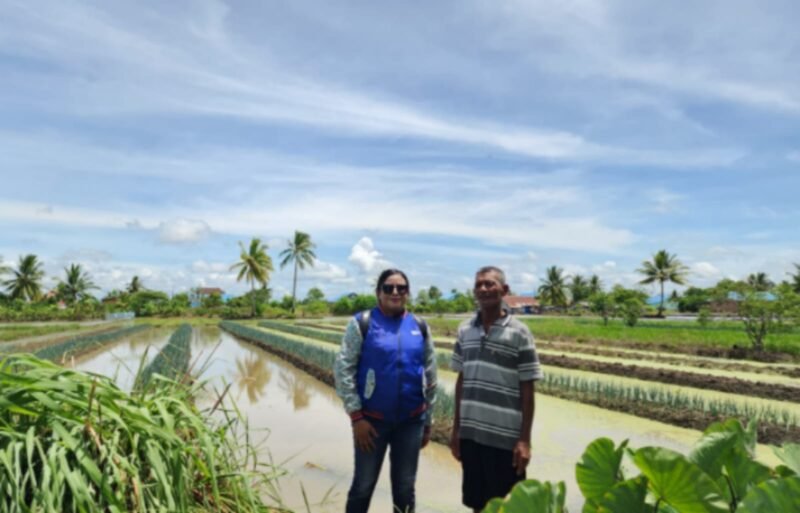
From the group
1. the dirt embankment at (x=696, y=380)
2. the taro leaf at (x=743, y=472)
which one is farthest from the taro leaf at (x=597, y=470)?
the dirt embankment at (x=696, y=380)

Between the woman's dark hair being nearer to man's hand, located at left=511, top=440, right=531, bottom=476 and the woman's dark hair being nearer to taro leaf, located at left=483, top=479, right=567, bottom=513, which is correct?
man's hand, located at left=511, top=440, right=531, bottom=476

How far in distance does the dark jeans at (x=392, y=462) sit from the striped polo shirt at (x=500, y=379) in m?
0.28

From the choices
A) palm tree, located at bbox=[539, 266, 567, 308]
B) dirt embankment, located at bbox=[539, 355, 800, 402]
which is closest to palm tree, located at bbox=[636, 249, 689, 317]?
palm tree, located at bbox=[539, 266, 567, 308]

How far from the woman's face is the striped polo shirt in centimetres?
40

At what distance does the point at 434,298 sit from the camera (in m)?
65.1

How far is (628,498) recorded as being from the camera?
0.64 m

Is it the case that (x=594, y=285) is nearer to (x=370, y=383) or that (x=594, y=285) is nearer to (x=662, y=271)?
(x=662, y=271)

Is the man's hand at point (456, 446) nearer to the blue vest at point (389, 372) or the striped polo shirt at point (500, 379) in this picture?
the striped polo shirt at point (500, 379)

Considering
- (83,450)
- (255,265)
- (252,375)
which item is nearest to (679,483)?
(83,450)

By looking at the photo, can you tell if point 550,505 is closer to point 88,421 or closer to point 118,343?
point 88,421

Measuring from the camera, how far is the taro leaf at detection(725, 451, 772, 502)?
0.67 meters

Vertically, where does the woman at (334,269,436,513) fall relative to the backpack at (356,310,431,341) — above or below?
below

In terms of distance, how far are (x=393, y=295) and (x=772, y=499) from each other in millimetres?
2174

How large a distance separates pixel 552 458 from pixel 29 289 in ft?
152
